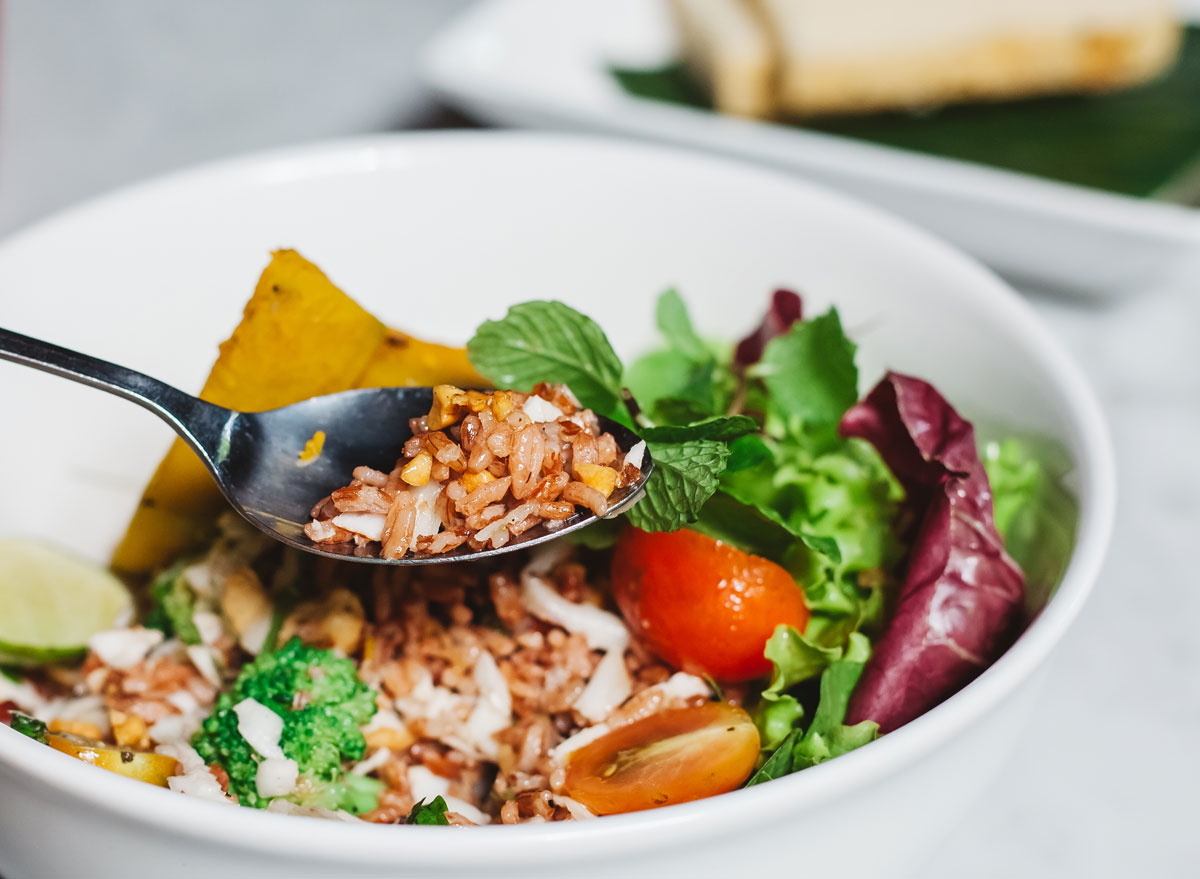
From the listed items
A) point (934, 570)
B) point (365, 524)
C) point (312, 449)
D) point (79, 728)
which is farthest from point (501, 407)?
point (79, 728)

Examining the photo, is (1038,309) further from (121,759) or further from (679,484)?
(121,759)

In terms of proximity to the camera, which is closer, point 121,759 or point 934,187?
point 121,759

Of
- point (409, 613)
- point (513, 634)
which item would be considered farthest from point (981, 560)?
point (409, 613)

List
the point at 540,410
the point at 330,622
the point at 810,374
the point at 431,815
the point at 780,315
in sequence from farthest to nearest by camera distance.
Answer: the point at 780,315 < the point at 810,374 < the point at 330,622 < the point at 540,410 < the point at 431,815

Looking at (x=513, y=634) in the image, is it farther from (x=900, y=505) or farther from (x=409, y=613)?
(x=900, y=505)

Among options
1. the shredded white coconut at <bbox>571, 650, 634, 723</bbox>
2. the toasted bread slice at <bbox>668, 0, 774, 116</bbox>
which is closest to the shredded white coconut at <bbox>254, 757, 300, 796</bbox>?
the shredded white coconut at <bbox>571, 650, 634, 723</bbox>

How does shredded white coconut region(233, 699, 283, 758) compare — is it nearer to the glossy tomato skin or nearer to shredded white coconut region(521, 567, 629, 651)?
shredded white coconut region(521, 567, 629, 651)
